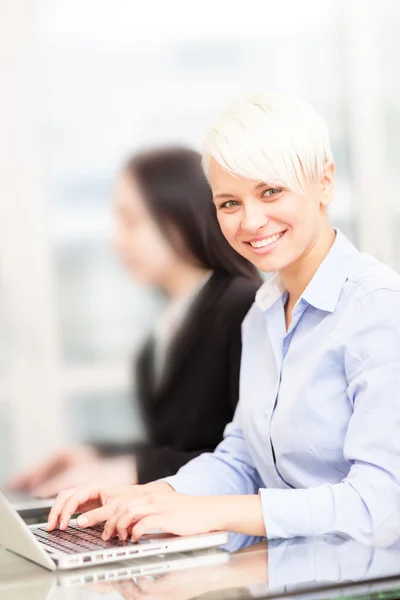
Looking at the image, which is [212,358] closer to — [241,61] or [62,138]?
[62,138]

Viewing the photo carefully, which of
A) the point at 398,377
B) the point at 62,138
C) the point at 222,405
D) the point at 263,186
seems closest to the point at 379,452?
the point at 398,377

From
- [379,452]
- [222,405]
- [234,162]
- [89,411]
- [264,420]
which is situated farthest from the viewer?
[89,411]

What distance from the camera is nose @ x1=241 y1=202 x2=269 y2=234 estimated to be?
5.14 feet

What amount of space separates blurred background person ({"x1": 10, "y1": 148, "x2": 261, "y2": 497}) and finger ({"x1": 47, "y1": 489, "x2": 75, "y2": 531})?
0.79 m

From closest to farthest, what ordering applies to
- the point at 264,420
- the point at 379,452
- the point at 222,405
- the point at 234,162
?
the point at 379,452, the point at 234,162, the point at 264,420, the point at 222,405

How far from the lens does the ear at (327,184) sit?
161cm

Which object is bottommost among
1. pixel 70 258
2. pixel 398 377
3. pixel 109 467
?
pixel 109 467

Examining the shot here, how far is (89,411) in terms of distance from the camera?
111 inches

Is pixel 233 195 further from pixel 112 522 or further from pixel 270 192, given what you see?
pixel 112 522

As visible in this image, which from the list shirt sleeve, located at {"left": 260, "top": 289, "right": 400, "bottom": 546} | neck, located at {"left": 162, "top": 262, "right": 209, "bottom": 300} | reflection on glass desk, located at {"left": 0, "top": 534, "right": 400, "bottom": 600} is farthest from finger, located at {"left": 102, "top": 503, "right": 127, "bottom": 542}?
neck, located at {"left": 162, "top": 262, "right": 209, "bottom": 300}

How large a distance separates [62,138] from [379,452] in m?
1.75

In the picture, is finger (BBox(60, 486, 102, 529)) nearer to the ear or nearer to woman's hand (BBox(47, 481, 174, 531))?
woman's hand (BBox(47, 481, 174, 531))

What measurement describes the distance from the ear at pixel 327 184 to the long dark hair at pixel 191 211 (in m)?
0.67

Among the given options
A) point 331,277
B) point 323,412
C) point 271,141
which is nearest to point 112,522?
point 323,412
